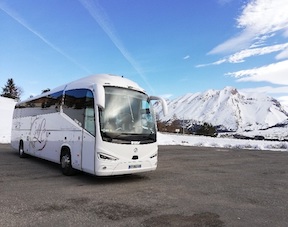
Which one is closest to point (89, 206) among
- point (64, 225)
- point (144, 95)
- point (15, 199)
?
point (64, 225)

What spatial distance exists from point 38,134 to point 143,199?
7856 mm

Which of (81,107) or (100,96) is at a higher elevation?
(100,96)

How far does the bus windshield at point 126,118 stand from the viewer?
8625 millimetres

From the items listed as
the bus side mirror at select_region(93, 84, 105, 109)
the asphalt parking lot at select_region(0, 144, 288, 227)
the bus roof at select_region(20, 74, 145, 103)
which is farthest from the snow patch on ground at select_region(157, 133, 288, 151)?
the bus side mirror at select_region(93, 84, 105, 109)

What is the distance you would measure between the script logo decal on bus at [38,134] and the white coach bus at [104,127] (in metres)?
1.22

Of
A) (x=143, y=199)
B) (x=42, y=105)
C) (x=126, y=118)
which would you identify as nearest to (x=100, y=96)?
(x=126, y=118)

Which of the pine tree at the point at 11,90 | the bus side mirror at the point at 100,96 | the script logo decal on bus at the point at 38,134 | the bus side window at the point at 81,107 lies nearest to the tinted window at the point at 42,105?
the script logo decal on bus at the point at 38,134

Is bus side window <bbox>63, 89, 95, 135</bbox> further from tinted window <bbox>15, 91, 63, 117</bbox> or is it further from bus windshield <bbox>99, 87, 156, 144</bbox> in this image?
tinted window <bbox>15, 91, 63, 117</bbox>

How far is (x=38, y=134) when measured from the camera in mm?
13242

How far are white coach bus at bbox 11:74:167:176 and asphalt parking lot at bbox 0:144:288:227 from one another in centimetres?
64

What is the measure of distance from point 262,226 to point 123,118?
4.92 m

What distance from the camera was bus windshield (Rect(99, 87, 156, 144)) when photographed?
862 cm

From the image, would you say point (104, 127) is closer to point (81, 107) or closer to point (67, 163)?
point (81, 107)

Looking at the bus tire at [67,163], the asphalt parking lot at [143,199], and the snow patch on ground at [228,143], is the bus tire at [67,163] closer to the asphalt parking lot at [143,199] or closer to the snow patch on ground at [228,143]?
the asphalt parking lot at [143,199]
